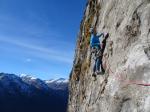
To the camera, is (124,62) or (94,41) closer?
(124,62)

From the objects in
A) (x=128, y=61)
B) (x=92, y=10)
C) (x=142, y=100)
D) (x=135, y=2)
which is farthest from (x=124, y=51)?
(x=92, y=10)

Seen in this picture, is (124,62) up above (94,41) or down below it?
below

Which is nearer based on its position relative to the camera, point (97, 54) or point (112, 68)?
point (112, 68)

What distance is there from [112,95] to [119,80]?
5.21 ft

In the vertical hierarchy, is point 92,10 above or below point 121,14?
above

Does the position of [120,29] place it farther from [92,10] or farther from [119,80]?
[92,10]

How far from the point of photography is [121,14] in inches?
1190

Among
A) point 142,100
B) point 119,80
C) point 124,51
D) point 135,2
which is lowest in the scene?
point 142,100

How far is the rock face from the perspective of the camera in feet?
70.7

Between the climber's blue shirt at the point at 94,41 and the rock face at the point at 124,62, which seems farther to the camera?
the climber's blue shirt at the point at 94,41

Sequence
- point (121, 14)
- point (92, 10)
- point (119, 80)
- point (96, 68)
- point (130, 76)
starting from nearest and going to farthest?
point (130, 76)
point (119, 80)
point (121, 14)
point (96, 68)
point (92, 10)

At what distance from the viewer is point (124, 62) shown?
83.7 ft

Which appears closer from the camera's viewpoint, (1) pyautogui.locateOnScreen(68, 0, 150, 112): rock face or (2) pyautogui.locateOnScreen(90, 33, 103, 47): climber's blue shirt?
(1) pyautogui.locateOnScreen(68, 0, 150, 112): rock face

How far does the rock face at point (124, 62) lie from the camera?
70.7 feet
